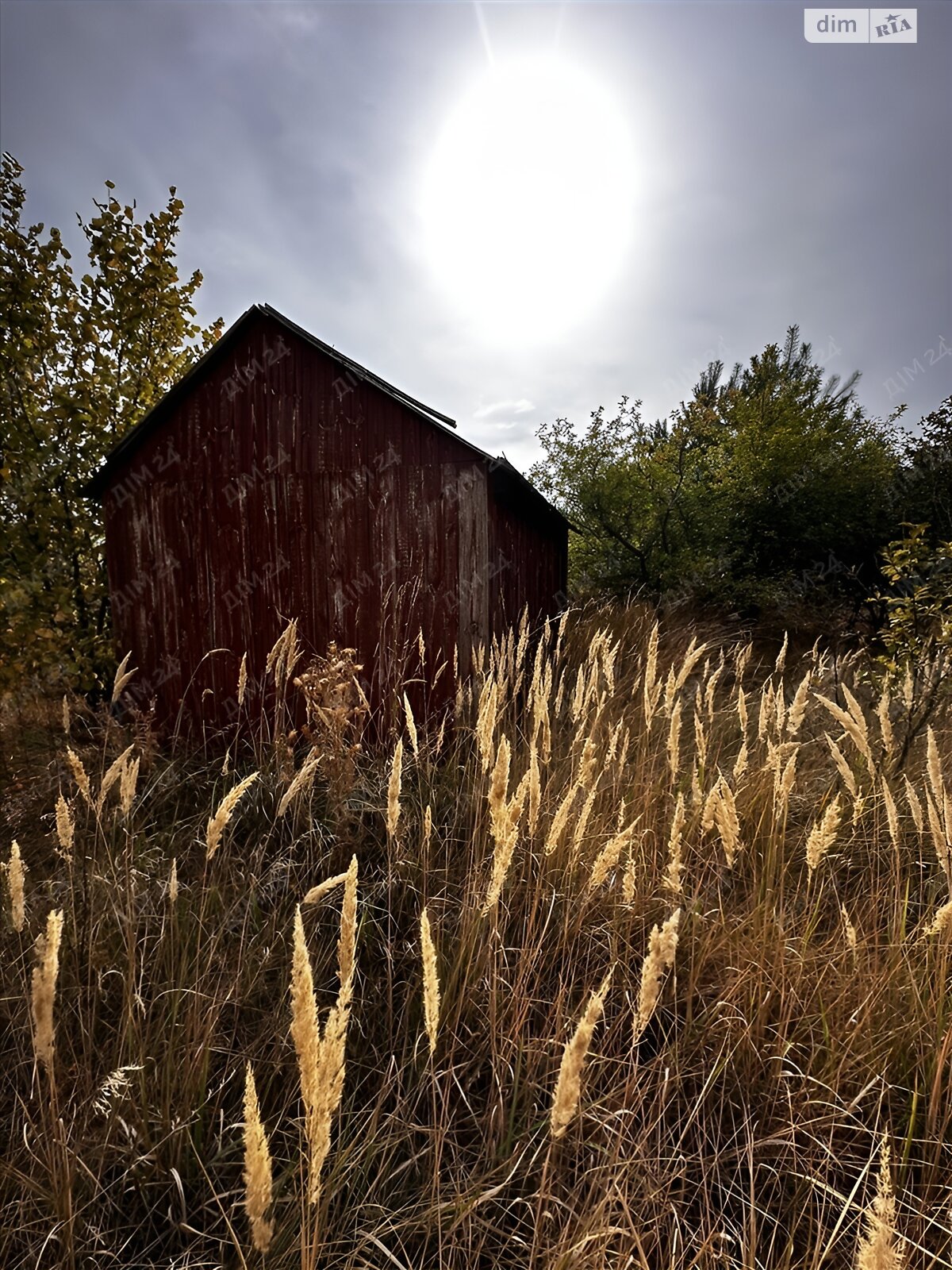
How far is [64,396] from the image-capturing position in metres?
5.61

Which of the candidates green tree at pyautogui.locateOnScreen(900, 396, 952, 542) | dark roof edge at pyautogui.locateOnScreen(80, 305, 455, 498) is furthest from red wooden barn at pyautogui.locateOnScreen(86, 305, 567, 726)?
green tree at pyautogui.locateOnScreen(900, 396, 952, 542)

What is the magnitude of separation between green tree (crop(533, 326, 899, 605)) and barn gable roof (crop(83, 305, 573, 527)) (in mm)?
5452

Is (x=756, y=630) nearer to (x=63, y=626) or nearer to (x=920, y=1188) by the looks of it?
(x=920, y=1188)

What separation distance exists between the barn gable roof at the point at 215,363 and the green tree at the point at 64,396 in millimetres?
209

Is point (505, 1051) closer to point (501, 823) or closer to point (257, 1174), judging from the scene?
point (501, 823)

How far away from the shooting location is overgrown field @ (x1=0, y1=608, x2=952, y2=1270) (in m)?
1.21

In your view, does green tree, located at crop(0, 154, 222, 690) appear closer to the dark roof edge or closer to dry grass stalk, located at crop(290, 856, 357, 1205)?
the dark roof edge

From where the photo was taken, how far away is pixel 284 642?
2.90 m

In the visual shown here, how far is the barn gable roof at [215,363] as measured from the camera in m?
5.59

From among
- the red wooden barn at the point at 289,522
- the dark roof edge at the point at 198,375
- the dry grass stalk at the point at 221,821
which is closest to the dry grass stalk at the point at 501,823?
the dry grass stalk at the point at 221,821

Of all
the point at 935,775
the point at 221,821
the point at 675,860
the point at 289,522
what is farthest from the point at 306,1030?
the point at 289,522

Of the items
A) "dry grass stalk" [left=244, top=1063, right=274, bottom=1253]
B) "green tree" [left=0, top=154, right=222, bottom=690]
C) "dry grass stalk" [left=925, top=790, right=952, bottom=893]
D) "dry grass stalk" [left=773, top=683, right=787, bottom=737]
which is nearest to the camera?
"dry grass stalk" [left=244, top=1063, right=274, bottom=1253]

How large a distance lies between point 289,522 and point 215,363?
2.06m

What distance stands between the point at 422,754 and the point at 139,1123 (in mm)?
2229
